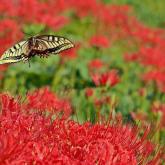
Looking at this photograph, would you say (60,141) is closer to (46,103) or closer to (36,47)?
(36,47)

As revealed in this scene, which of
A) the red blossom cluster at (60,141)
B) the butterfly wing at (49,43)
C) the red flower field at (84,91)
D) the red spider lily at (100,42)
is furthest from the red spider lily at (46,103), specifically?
the red spider lily at (100,42)

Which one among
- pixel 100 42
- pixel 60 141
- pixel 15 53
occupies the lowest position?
pixel 60 141

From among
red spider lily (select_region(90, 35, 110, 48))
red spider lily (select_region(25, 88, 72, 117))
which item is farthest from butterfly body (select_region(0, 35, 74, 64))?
red spider lily (select_region(90, 35, 110, 48))

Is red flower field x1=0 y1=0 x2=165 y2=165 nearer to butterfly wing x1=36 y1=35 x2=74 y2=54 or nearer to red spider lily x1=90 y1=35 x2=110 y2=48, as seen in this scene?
red spider lily x1=90 y1=35 x2=110 y2=48

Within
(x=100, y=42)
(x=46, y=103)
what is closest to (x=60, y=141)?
(x=46, y=103)

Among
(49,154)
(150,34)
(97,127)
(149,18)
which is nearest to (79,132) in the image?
(97,127)

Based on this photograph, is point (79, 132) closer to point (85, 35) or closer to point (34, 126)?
point (34, 126)

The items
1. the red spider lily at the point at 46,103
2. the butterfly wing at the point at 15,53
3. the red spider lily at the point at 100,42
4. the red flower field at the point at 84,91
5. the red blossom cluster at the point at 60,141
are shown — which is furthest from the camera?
the red spider lily at the point at 100,42

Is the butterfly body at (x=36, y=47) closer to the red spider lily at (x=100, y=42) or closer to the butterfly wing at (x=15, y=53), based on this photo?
the butterfly wing at (x=15, y=53)
